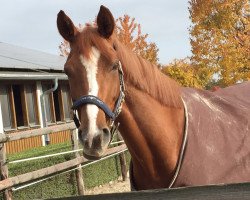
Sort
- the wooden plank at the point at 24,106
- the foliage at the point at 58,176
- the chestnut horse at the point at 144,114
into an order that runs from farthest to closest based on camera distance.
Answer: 1. the wooden plank at the point at 24,106
2. the foliage at the point at 58,176
3. the chestnut horse at the point at 144,114

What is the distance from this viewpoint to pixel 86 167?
9258 mm

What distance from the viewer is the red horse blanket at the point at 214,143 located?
302cm

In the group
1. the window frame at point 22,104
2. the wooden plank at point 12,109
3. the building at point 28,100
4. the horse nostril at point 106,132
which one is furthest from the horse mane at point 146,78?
the wooden plank at point 12,109

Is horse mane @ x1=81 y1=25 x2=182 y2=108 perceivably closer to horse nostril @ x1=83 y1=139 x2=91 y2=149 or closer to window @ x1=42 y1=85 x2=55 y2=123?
horse nostril @ x1=83 y1=139 x2=91 y2=149

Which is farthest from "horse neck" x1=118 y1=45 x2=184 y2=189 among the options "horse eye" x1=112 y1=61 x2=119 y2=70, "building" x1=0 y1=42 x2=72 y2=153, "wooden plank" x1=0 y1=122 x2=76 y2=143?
"building" x1=0 y1=42 x2=72 y2=153

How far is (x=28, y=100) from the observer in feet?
52.7

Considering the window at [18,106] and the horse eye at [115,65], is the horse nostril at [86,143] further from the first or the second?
the window at [18,106]

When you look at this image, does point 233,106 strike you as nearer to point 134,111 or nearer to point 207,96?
point 207,96

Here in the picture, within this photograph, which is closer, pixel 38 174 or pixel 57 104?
pixel 38 174

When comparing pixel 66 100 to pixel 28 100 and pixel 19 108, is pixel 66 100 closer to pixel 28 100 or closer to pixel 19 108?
pixel 28 100

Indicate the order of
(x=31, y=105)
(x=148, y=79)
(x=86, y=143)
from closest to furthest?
(x=86, y=143) → (x=148, y=79) → (x=31, y=105)

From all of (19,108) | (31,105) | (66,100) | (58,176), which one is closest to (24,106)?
(19,108)

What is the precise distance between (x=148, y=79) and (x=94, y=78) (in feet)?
1.86

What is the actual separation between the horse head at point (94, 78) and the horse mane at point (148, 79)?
0.11m
